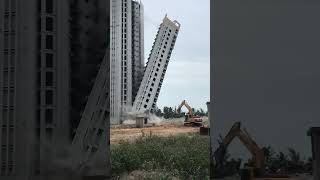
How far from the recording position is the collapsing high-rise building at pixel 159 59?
7.96 m

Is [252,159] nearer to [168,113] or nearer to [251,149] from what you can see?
[251,149]

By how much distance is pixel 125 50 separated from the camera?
8.30 metres

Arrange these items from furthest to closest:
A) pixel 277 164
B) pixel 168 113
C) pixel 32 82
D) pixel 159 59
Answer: pixel 168 113
pixel 159 59
pixel 32 82
pixel 277 164

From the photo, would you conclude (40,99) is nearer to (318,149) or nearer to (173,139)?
(318,149)

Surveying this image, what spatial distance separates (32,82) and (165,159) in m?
3.10

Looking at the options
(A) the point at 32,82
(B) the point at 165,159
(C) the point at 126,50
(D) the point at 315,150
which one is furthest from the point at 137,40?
(D) the point at 315,150

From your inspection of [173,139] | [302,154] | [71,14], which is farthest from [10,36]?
[173,139]

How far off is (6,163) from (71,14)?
76.8 inches

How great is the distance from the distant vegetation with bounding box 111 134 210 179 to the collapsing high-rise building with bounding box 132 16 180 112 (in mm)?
992

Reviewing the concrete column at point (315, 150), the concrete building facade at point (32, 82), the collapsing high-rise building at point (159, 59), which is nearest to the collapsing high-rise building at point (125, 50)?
the collapsing high-rise building at point (159, 59)

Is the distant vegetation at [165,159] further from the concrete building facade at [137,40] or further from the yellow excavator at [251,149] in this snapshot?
the yellow excavator at [251,149]

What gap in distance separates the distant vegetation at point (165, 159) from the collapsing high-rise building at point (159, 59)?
0.99 metres

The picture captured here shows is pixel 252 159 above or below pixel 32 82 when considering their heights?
below

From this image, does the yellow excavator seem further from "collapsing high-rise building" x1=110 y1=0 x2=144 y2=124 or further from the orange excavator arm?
"collapsing high-rise building" x1=110 y1=0 x2=144 y2=124
